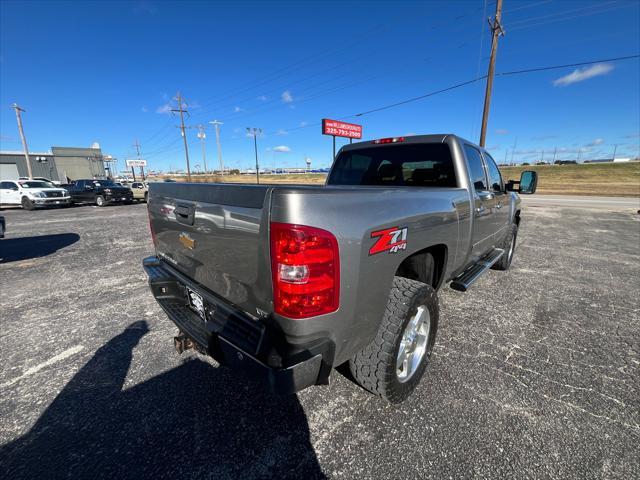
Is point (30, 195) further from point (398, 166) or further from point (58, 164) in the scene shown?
point (58, 164)

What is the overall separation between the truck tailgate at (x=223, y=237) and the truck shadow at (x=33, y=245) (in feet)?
20.4

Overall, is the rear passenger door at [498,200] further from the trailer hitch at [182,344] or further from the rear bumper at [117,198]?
the rear bumper at [117,198]

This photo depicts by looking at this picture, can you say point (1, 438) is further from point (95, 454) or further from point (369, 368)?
point (369, 368)

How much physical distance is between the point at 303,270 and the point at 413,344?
4.42 ft

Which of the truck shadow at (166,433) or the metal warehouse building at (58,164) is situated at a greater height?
the metal warehouse building at (58,164)

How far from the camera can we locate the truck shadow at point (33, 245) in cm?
622

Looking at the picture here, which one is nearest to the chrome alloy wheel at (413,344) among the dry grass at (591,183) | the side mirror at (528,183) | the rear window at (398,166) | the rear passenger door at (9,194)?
the rear window at (398,166)

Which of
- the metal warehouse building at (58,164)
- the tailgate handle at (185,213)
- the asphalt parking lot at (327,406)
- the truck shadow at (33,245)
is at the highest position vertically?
the metal warehouse building at (58,164)

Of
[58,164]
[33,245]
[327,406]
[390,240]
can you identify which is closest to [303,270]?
[390,240]

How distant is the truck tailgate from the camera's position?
1521 mm

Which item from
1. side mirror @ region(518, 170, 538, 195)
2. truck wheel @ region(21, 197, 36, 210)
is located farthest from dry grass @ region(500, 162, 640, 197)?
truck wheel @ region(21, 197, 36, 210)

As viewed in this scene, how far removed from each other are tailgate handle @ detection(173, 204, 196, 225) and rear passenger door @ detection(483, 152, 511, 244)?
3.67m

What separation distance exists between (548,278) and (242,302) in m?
5.19

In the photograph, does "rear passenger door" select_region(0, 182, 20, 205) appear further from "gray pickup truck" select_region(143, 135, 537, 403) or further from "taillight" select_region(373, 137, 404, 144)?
"taillight" select_region(373, 137, 404, 144)
